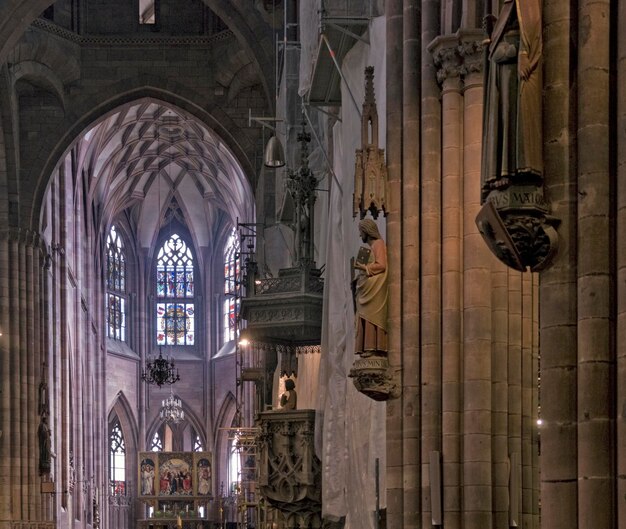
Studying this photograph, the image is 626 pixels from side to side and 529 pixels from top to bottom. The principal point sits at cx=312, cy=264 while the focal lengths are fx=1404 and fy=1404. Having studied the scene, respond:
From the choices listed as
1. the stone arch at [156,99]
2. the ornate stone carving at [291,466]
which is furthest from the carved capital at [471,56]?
the stone arch at [156,99]

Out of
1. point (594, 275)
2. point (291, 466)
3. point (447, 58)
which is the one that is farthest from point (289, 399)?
point (594, 275)

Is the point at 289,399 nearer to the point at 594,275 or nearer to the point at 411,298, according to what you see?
the point at 411,298

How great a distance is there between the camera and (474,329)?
42.2 feet

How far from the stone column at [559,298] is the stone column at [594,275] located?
107 millimetres

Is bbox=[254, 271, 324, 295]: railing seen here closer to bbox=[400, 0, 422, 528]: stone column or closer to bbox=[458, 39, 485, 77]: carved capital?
bbox=[400, 0, 422, 528]: stone column

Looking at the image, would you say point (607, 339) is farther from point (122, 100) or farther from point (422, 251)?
point (122, 100)

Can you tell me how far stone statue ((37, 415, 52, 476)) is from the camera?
36938mm

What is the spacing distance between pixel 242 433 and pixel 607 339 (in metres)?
32.4

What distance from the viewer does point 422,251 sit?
44.5ft

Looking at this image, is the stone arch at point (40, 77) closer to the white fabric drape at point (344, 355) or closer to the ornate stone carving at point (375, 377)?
the white fabric drape at point (344, 355)

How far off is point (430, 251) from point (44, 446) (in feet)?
83.3

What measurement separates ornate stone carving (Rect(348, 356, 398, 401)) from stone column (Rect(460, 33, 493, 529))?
94cm

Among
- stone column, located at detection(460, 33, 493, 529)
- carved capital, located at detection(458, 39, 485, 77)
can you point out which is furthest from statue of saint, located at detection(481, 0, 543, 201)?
carved capital, located at detection(458, 39, 485, 77)

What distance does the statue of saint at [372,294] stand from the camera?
44.7 ft
